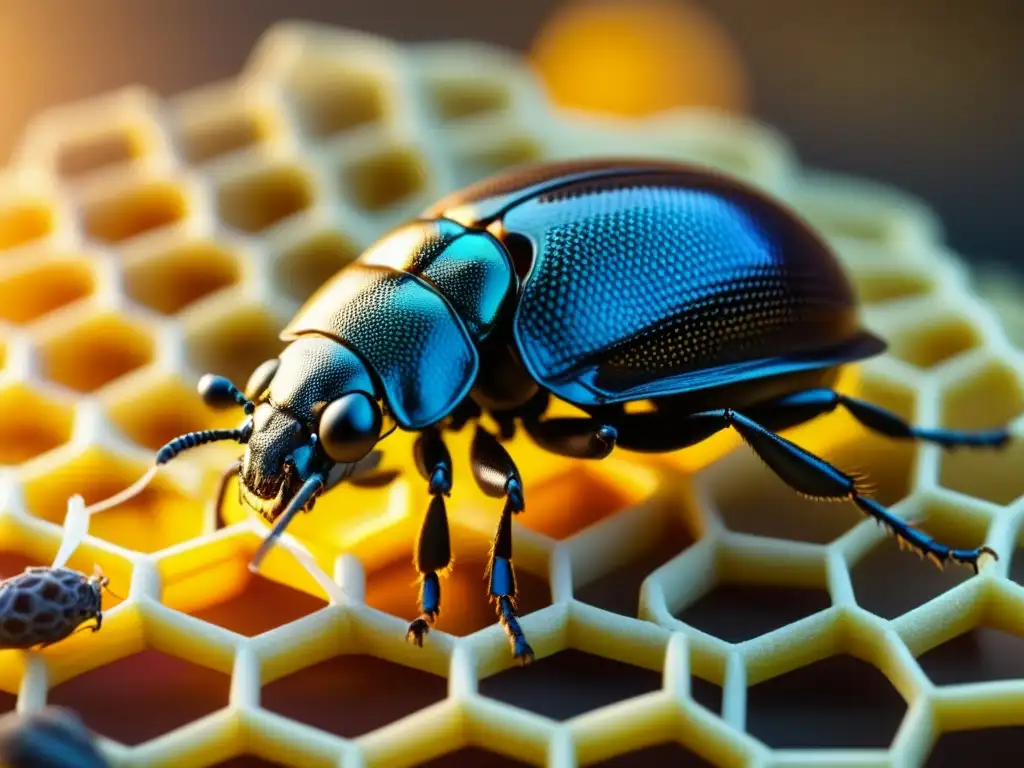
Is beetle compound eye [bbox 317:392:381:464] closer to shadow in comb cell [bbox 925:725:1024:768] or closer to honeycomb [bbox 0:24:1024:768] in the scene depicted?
honeycomb [bbox 0:24:1024:768]

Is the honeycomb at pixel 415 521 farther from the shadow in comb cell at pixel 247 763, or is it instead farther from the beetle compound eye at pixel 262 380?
the beetle compound eye at pixel 262 380

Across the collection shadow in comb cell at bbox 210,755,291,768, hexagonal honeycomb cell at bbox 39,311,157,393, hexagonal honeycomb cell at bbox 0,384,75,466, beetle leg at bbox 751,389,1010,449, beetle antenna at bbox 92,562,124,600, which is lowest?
shadow in comb cell at bbox 210,755,291,768

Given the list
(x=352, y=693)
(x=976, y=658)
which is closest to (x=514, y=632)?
(x=352, y=693)

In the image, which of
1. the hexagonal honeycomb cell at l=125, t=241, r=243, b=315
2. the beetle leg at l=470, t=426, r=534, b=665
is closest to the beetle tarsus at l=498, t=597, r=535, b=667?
the beetle leg at l=470, t=426, r=534, b=665

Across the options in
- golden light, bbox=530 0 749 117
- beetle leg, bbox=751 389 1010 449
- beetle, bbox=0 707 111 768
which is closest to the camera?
beetle, bbox=0 707 111 768

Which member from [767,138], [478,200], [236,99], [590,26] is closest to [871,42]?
[590,26]
